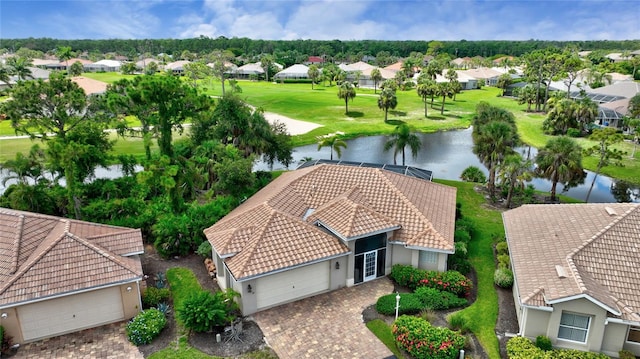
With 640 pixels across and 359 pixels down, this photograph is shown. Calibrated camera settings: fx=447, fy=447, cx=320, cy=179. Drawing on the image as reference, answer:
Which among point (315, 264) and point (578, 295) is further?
point (315, 264)

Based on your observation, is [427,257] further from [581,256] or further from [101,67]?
[101,67]

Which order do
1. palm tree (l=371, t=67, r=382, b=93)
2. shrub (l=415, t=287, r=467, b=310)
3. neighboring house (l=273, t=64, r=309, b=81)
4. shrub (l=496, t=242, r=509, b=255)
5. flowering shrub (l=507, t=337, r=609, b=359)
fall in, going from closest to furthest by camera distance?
flowering shrub (l=507, t=337, r=609, b=359) → shrub (l=415, t=287, r=467, b=310) → shrub (l=496, t=242, r=509, b=255) → palm tree (l=371, t=67, r=382, b=93) → neighboring house (l=273, t=64, r=309, b=81)

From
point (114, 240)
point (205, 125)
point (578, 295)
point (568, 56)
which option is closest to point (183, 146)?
point (205, 125)

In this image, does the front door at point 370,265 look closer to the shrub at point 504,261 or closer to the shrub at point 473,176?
the shrub at point 504,261

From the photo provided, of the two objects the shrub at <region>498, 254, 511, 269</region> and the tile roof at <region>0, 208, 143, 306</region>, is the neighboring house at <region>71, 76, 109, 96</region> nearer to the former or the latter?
the tile roof at <region>0, 208, 143, 306</region>

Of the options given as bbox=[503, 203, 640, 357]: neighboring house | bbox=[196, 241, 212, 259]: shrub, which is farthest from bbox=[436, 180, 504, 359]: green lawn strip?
bbox=[196, 241, 212, 259]: shrub

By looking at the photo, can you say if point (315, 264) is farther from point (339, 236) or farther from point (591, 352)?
point (591, 352)

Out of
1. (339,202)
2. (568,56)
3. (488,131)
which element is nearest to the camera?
(339,202)
